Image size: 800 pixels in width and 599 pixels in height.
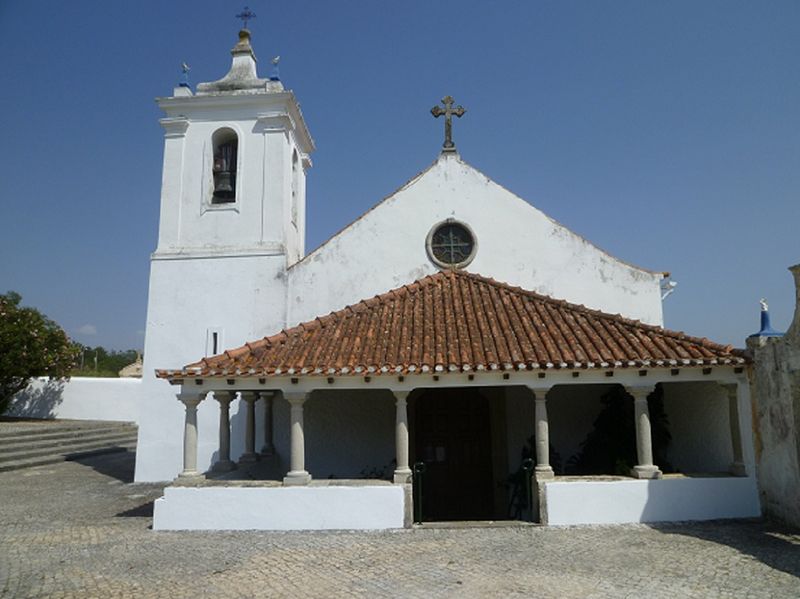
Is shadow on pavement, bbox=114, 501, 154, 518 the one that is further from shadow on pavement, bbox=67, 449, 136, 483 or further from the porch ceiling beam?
shadow on pavement, bbox=67, 449, 136, 483

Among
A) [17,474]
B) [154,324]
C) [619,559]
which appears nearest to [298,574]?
[619,559]

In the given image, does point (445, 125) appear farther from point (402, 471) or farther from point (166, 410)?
point (166, 410)

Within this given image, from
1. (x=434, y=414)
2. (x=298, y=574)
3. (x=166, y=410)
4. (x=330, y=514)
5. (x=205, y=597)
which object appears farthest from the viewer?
(x=166, y=410)

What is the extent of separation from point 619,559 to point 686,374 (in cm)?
319

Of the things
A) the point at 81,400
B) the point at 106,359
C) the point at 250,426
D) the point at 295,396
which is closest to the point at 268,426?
the point at 250,426

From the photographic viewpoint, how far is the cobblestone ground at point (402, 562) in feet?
19.0

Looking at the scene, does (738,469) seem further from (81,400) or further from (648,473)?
(81,400)

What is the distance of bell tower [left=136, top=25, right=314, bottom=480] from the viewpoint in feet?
41.4

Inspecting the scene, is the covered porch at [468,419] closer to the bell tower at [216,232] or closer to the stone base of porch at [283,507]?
the stone base of porch at [283,507]

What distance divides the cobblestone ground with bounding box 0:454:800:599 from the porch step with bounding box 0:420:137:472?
7.90 metres

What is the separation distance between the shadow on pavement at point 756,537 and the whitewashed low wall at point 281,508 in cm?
384

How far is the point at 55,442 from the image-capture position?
18.1m

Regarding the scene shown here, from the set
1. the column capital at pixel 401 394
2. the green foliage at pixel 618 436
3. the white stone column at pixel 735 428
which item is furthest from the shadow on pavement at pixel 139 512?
the white stone column at pixel 735 428

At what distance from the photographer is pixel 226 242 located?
518 inches
